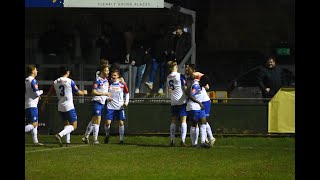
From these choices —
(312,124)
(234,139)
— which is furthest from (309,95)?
(234,139)

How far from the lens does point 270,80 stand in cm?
2572

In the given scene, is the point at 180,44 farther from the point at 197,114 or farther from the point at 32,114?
the point at 32,114

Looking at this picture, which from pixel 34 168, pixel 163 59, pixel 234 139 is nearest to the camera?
pixel 34 168

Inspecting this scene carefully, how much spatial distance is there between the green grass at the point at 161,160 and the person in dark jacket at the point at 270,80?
249 cm

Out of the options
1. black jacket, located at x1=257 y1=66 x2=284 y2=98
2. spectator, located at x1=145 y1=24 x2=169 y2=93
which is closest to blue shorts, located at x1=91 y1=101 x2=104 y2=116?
spectator, located at x1=145 y1=24 x2=169 y2=93

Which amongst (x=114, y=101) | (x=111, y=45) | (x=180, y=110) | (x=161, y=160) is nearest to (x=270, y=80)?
(x=180, y=110)

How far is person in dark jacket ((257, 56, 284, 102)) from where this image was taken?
25609 mm

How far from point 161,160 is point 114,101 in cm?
613

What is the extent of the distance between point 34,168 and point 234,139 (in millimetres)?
9181

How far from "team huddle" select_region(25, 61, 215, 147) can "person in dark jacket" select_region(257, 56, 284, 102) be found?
8.29 ft

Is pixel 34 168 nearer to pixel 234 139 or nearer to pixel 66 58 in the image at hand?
pixel 234 139

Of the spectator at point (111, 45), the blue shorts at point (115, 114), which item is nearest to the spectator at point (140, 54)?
the spectator at point (111, 45)

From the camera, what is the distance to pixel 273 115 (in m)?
24.6

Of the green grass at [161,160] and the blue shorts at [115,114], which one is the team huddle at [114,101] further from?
the green grass at [161,160]
